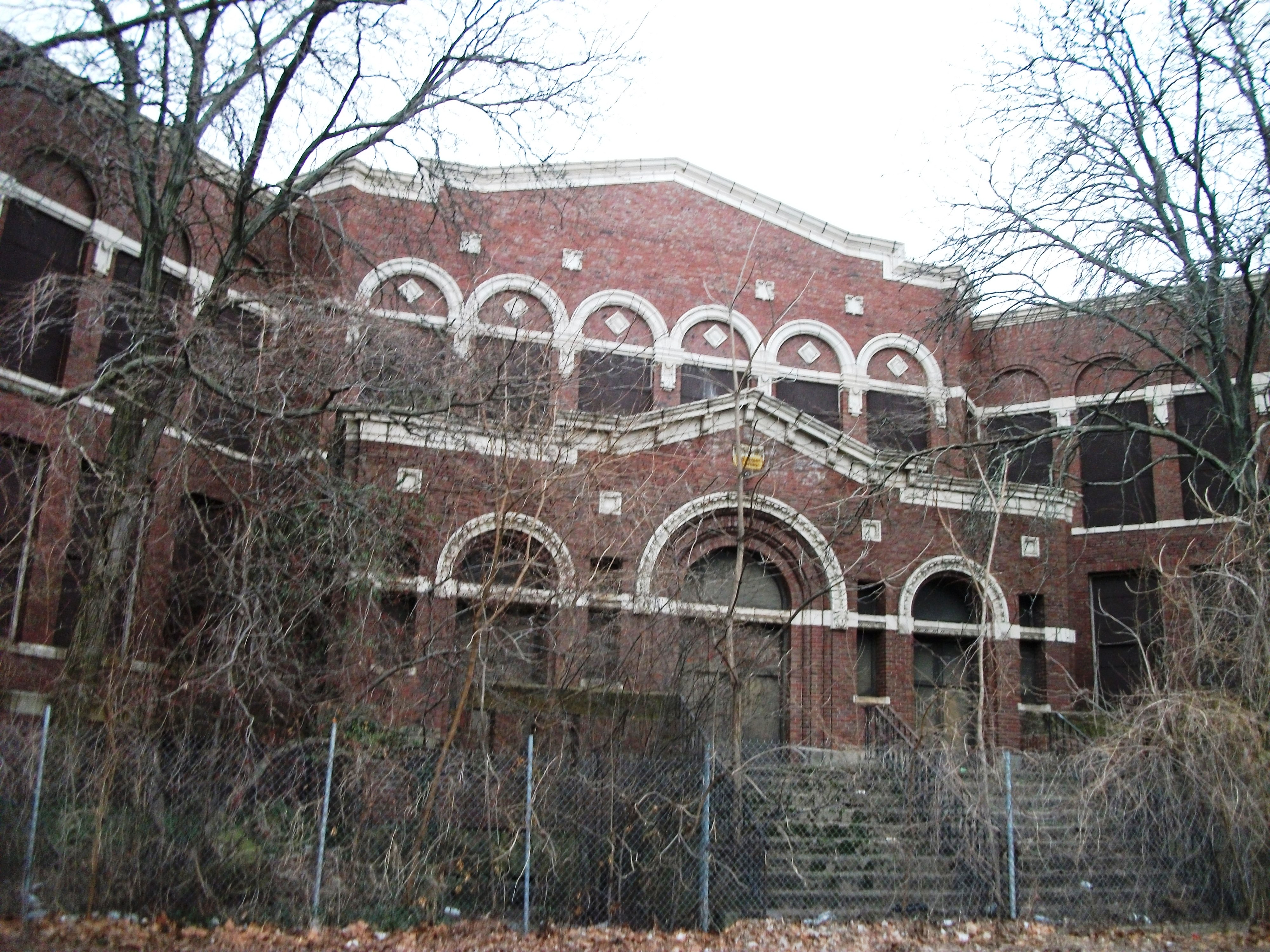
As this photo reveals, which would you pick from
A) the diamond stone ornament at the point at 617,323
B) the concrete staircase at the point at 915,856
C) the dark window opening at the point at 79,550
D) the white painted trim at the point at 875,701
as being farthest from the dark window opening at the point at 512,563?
the diamond stone ornament at the point at 617,323

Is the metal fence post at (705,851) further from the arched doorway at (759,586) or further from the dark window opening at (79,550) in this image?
the dark window opening at (79,550)

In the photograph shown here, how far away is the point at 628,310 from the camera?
24375 mm

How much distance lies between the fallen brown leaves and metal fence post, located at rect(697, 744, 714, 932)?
0.82 ft

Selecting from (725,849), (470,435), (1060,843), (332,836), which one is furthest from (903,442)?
(332,836)

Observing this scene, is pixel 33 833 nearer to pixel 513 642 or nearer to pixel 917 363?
pixel 513 642

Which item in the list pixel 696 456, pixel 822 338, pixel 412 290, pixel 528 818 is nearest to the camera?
pixel 528 818

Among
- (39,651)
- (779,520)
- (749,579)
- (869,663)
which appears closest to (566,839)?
(749,579)

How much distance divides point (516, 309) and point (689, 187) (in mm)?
8099

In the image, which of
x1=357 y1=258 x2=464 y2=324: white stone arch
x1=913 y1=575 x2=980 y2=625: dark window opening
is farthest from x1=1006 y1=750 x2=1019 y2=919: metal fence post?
x1=357 y1=258 x2=464 y2=324: white stone arch

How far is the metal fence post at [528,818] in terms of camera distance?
11531mm

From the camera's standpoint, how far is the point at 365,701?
13633 millimetres

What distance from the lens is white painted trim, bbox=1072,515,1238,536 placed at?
24031 millimetres

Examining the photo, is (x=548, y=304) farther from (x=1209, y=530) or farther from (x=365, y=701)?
(x=1209, y=530)

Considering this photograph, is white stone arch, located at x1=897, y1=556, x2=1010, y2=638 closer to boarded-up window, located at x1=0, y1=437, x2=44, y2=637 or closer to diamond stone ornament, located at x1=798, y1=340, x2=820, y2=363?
diamond stone ornament, located at x1=798, y1=340, x2=820, y2=363
